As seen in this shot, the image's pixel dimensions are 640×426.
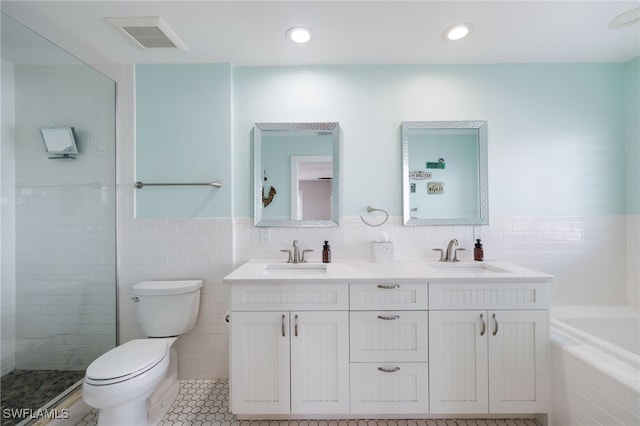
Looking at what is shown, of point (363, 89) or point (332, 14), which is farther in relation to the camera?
point (363, 89)

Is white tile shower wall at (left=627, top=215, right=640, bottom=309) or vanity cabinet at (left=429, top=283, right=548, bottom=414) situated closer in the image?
vanity cabinet at (left=429, top=283, right=548, bottom=414)

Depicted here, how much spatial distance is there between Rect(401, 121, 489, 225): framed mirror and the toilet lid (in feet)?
5.95

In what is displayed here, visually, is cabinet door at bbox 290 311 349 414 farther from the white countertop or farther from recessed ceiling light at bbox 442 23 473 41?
recessed ceiling light at bbox 442 23 473 41

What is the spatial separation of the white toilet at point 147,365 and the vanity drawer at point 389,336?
1.12 m

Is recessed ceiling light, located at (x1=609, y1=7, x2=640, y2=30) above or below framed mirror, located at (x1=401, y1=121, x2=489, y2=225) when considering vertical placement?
above

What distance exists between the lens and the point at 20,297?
5.44 feet

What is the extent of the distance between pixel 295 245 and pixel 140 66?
1.77 m

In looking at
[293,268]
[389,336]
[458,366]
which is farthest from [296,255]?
[458,366]

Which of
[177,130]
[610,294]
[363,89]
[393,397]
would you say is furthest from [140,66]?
[610,294]

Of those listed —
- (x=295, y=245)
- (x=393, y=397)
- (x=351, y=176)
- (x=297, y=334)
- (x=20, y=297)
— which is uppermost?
(x=351, y=176)

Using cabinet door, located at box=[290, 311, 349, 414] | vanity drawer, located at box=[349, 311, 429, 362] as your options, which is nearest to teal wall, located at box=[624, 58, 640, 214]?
vanity drawer, located at box=[349, 311, 429, 362]

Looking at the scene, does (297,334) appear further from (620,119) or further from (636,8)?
(620,119)

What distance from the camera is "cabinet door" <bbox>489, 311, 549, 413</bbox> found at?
4.90 ft

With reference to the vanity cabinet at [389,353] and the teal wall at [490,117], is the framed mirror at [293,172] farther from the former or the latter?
the vanity cabinet at [389,353]
